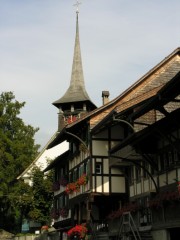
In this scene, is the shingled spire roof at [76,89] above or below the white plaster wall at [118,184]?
above

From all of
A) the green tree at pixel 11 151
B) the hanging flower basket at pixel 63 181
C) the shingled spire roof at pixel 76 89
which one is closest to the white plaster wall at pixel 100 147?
the hanging flower basket at pixel 63 181

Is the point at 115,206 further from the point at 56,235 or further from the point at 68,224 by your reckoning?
the point at 56,235

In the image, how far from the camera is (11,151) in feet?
171

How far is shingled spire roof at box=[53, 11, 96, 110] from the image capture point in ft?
160

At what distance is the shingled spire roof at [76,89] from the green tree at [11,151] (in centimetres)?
685

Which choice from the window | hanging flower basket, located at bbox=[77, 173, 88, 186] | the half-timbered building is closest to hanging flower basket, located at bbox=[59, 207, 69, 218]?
the half-timbered building

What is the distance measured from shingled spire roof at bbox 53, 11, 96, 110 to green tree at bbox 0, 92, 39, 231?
685cm

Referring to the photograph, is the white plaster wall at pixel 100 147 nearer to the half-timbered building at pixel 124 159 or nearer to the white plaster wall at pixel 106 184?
the half-timbered building at pixel 124 159

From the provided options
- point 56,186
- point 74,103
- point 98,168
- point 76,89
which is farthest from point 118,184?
point 76,89

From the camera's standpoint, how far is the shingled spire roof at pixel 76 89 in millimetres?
48694

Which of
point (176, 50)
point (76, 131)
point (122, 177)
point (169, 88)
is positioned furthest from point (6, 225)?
point (169, 88)

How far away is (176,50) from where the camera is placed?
2831cm

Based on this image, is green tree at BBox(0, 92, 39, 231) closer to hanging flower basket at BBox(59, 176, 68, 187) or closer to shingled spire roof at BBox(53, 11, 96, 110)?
shingled spire roof at BBox(53, 11, 96, 110)

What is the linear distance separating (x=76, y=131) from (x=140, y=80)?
6.44 meters
